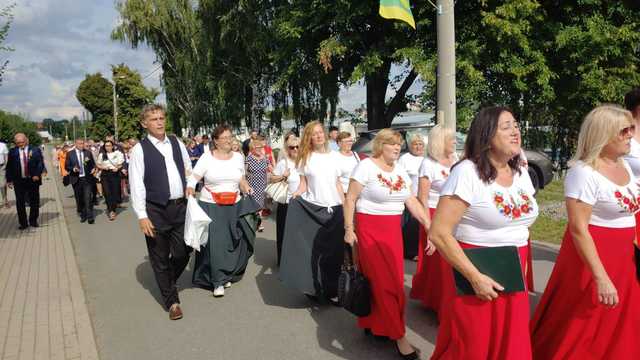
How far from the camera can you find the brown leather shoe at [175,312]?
16.6 ft

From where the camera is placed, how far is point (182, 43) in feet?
92.6

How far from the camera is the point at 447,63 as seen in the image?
8.37m

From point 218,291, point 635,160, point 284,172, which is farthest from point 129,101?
point 635,160

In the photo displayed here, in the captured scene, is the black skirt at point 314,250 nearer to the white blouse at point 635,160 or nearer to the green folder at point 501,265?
the white blouse at point 635,160

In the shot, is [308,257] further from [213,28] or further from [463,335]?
[213,28]

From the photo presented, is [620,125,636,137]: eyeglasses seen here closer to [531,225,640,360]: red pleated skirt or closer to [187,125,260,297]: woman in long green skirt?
[531,225,640,360]: red pleated skirt

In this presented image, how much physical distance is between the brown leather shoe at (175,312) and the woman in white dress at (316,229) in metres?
1.02

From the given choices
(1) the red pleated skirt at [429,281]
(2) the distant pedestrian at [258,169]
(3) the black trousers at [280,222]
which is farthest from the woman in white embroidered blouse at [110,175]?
(1) the red pleated skirt at [429,281]

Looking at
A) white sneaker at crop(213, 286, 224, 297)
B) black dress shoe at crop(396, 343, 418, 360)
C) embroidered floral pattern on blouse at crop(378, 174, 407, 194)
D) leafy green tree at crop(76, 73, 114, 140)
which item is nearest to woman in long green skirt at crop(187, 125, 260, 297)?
white sneaker at crop(213, 286, 224, 297)

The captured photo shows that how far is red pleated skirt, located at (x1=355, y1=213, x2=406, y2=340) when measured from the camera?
4.00 m

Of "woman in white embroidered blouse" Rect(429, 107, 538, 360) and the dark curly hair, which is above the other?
the dark curly hair

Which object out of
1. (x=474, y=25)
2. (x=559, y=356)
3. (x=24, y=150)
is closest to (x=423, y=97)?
(x=474, y=25)

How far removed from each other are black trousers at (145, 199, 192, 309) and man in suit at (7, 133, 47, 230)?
6899 mm

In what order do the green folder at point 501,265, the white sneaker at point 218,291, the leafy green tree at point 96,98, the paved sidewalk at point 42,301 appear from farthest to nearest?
1. the leafy green tree at point 96,98
2. the white sneaker at point 218,291
3. the paved sidewalk at point 42,301
4. the green folder at point 501,265
